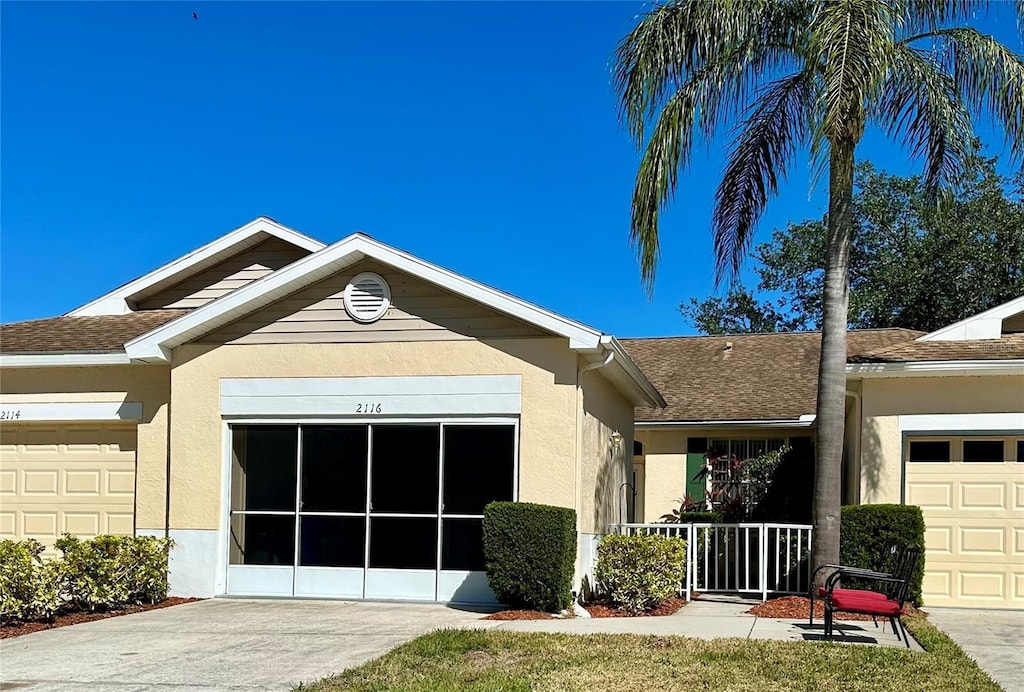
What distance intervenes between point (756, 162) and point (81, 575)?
10.6m

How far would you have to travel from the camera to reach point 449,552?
47.8 feet

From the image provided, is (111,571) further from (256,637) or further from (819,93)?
(819,93)

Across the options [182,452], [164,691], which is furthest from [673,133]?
[164,691]

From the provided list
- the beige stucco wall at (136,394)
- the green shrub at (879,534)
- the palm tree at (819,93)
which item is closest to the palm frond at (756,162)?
the palm tree at (819,93)

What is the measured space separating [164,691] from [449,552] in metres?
6.09

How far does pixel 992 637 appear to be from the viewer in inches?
481

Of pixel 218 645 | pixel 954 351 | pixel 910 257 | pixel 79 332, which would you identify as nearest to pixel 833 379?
pixel 954 351

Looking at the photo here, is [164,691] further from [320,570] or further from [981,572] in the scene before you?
[981,572]

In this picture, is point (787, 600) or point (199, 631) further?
point (787, 600)

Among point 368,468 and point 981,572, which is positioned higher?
point 368,468

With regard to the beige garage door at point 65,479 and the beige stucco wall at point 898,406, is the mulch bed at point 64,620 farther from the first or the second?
the beige stucco wall at point 898,406

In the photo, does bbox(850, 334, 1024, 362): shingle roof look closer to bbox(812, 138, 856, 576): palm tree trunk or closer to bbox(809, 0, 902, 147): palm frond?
bbox(812, 138, 856, 576): palm tree trunk

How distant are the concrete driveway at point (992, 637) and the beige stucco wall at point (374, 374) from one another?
15.9 feet

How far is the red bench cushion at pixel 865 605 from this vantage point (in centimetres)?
1096
